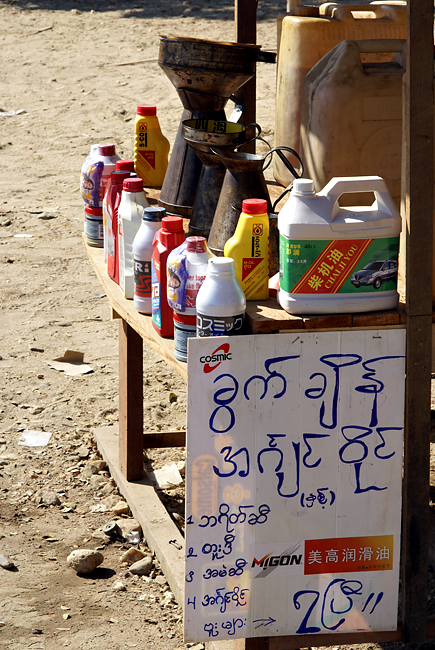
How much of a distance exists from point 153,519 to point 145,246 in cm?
124

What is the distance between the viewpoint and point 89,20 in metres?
11.4

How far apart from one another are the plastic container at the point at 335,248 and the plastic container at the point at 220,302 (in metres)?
0.14

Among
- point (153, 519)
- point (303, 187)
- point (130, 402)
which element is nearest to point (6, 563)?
point (153, 519)

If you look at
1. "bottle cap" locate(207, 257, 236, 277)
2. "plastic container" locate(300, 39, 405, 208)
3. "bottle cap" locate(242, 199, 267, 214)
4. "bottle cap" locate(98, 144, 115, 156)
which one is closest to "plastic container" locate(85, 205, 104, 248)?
"bottle cap" locate(98, 144, 115, 156)

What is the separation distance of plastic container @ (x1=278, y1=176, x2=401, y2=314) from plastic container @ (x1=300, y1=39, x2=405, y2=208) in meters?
0.32

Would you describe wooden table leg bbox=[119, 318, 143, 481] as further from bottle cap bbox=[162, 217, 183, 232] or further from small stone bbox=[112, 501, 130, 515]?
bottle cap bbox=[162, 217, 183, 232]

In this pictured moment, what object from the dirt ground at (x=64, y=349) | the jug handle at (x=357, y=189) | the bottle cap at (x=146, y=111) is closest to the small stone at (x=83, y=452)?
the dirt ground at (x=64, y=349)

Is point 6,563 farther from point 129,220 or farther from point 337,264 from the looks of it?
Result: point 337,264

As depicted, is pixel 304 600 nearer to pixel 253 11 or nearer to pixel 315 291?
pixel 315 291

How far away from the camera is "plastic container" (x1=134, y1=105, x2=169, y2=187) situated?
2652mm

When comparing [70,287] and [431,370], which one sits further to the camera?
[70,287]

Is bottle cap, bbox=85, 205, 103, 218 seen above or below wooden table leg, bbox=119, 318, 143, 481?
above

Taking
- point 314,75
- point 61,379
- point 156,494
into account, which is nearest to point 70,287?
point 61,379

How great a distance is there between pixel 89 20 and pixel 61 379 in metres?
8.78
